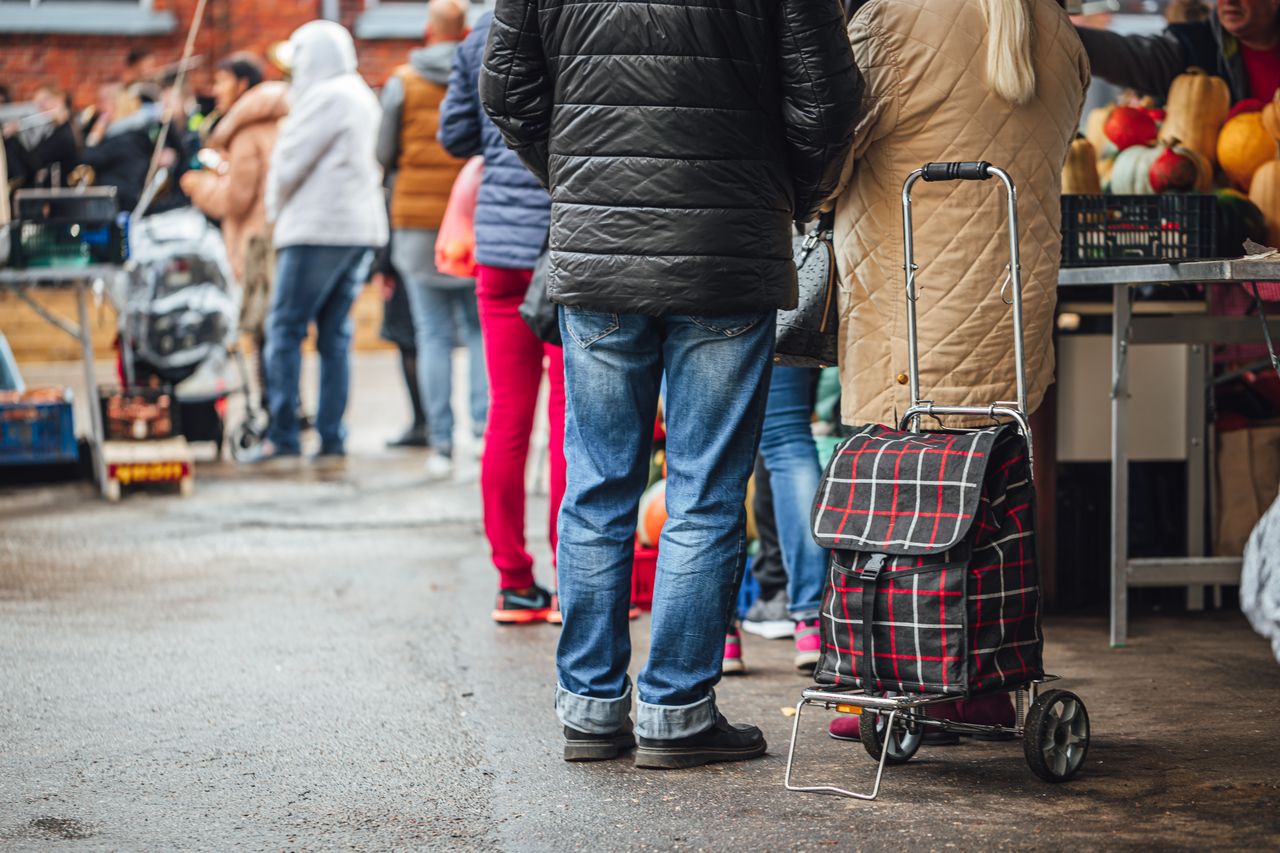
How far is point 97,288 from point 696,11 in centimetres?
620

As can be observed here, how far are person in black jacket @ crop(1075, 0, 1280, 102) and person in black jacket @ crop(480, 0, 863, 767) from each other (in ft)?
7.61

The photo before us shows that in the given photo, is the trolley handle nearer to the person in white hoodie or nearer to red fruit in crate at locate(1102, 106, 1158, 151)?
red fruit in crate at locate(1102, 106, 1158, 151)

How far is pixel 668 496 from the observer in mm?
3969

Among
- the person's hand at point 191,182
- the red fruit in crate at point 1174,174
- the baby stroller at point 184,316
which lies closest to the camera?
the red fruit in crate at point 1174,174

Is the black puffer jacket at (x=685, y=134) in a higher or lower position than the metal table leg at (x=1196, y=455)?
higher

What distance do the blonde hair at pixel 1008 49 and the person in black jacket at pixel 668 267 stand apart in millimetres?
392

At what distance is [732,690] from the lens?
4664 mm

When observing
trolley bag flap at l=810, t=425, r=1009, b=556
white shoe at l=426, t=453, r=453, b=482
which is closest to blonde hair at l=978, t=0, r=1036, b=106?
trolley bag flap at l=810, t=425, r=1009, b=556

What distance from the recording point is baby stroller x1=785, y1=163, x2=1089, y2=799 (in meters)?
3.55

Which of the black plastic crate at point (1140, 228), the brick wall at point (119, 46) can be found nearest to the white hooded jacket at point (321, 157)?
the black plastic crate at point (1140, 228)

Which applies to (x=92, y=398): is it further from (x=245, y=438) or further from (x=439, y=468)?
(x=439, y=468)

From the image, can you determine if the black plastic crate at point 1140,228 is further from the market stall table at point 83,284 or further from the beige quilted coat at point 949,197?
the market stall table at point 83,284

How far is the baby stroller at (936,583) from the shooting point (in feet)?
11.6

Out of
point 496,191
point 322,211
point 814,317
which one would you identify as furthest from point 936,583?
point 322,211
